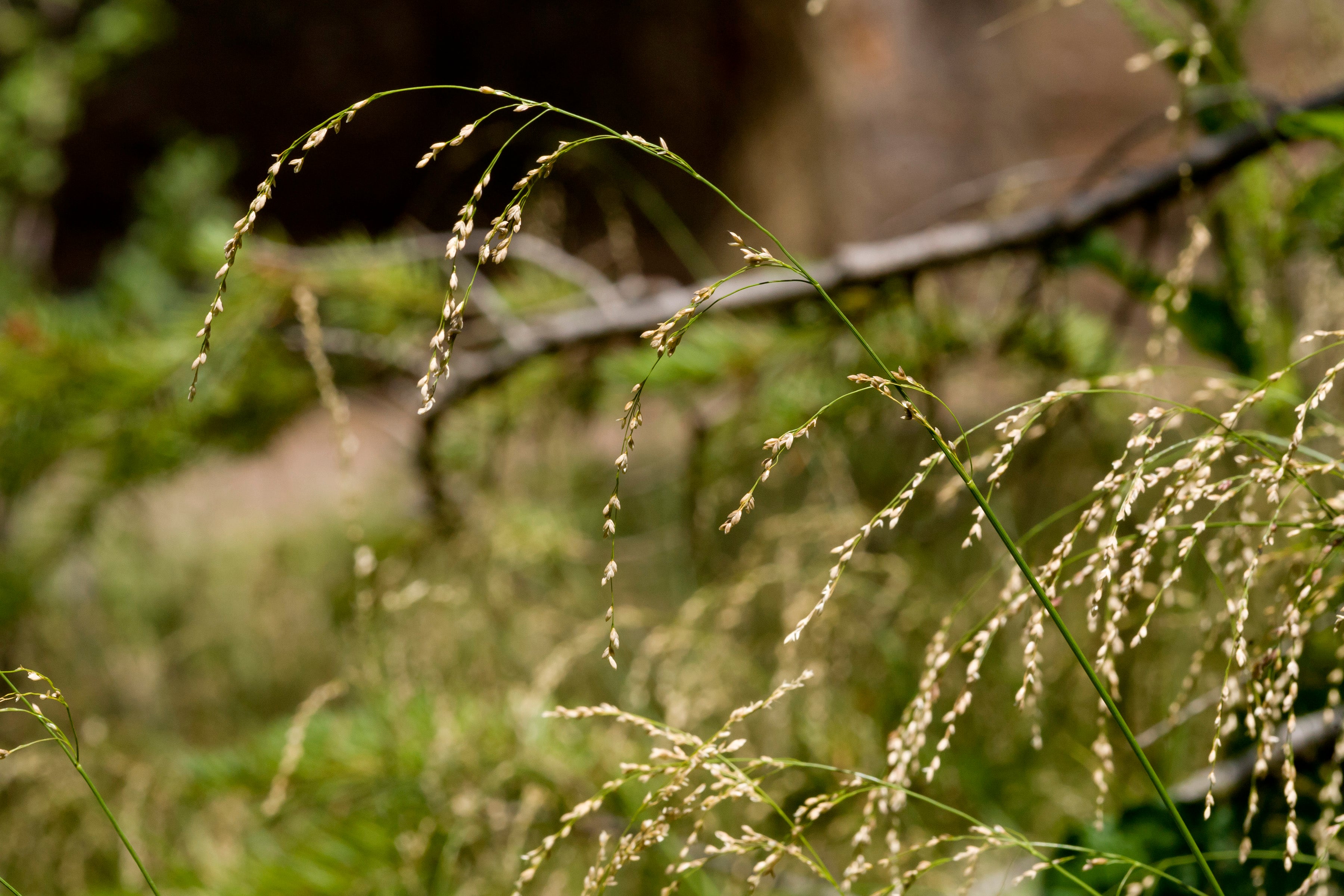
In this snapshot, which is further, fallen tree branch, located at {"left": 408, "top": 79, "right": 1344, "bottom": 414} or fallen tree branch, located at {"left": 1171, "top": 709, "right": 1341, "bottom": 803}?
fallen tree branch, located at {"left": 408, "top": 79, "right": 1344, "bottom": 414}

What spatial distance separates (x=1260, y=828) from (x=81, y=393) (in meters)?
1.24

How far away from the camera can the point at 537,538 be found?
51.3 inches

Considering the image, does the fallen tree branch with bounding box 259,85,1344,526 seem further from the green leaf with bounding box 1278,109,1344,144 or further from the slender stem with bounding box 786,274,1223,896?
the slender stem with bounding box 786,274,1223,896

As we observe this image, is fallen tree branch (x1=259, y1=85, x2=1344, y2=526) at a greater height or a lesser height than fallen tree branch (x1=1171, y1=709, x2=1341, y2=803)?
greater

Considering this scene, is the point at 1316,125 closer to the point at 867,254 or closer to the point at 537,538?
the point at 867,254

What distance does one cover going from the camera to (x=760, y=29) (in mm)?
2621

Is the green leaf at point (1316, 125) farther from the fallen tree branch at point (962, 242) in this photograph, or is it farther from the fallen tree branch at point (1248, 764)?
the fallen tree branch at point (1248, 764)

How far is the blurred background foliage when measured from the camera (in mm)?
859

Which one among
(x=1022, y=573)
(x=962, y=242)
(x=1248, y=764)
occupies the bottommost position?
(x=1248, y=764)

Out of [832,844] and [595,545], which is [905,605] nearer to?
[832,844]

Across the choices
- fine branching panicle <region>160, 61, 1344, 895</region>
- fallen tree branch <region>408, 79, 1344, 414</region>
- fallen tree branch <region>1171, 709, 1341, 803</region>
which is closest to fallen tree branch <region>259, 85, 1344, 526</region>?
fallen tree branch <region>408, 79, 1344, 414</region>

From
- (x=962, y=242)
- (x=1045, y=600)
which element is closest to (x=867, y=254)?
(x=962, y=242)

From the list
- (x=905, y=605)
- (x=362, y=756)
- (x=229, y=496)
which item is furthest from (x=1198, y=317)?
(x=229, y=496)

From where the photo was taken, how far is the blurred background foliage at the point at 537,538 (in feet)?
2.82
